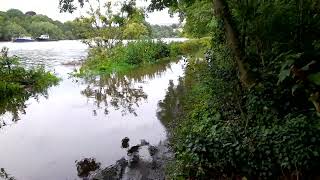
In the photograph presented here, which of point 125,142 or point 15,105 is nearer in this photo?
point 125,142

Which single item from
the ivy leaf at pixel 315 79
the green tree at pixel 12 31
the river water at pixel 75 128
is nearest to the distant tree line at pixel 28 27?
the green tree at pixel 12 31

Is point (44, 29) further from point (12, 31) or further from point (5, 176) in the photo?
point (5, 176)

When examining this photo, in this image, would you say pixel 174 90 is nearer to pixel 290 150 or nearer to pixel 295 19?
pixel 295 19

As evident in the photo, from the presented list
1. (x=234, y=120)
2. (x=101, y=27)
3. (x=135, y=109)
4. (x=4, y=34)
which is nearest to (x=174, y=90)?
(x=135, y=109)

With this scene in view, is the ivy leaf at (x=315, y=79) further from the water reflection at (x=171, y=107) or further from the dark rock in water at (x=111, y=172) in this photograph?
the water reflection at (x=171, y=107)

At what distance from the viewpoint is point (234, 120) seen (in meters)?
6.31

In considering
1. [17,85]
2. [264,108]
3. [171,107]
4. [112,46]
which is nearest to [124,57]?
[112,46]

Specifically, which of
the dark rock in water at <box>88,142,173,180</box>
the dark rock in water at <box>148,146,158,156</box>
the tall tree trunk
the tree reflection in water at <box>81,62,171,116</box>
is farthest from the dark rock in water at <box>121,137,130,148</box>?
the tall tree trunk

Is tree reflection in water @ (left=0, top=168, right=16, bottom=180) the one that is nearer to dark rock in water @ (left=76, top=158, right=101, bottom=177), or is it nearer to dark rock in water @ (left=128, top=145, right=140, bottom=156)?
dark rock in water @ (left=76, top=158, right=101, bottom=177)

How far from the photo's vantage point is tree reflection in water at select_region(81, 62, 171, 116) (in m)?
13.1

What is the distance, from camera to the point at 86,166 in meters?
7.41

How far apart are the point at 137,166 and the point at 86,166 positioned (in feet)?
3.32

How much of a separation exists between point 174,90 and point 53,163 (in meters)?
7.50

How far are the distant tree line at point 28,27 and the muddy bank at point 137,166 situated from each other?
6230 cm
